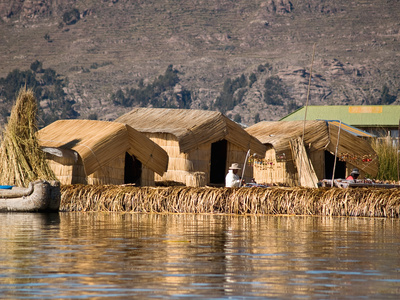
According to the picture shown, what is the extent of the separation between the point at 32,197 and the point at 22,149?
6.28ft

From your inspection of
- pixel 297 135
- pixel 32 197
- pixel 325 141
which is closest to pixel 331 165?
pixel 325 141

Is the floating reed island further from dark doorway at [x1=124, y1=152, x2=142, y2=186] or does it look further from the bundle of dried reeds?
dark doorway at [x1=124, y1=152, x2=142, y2=186]

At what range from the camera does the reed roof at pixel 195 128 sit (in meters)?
22.6

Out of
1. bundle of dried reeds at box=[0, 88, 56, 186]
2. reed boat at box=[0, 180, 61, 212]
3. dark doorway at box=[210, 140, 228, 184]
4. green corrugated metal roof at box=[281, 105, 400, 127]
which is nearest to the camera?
reed boat at box=[0, 180, 61, 212]

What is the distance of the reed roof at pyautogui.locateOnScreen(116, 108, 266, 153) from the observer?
22641 mm

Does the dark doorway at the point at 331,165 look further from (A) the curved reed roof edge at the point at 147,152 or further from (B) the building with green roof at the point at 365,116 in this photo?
(B) the building with green roof at the point at 365,116

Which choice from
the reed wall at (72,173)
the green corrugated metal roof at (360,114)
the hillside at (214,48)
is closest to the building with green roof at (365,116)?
the green corrugated metal roof at (360,114)

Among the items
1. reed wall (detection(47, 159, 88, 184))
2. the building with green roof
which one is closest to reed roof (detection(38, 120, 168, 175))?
reed wall (detection(47, 159, 88, 184))

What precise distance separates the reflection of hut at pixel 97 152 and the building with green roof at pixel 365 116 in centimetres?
2730

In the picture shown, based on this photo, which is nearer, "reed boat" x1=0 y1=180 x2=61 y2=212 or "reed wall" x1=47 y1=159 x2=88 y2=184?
"reed boat" x1=0 y1=180 x2=61 y2=212

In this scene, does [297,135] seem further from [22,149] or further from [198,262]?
[198,262]

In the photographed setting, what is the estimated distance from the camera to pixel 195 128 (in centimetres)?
2291

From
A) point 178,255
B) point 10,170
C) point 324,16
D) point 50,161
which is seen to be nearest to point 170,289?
point 178,255

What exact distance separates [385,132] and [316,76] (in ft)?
212
